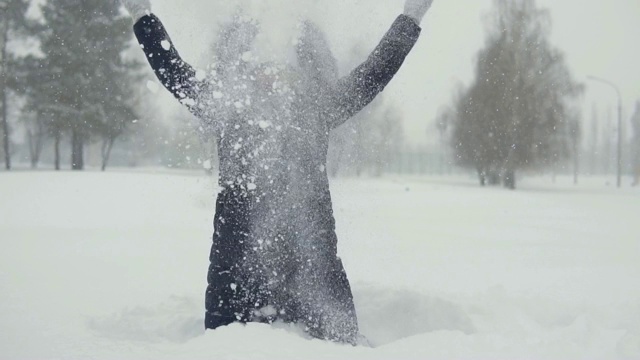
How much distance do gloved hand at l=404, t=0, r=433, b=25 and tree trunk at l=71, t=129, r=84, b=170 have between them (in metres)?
29.4

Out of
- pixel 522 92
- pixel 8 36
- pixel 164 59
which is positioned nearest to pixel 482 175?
pixel 522 92

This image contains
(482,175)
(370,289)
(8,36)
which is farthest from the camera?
(482,175)

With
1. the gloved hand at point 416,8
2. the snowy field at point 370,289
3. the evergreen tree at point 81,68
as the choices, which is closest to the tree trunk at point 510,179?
the snowy field at point 370,289

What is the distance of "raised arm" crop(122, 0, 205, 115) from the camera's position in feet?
9.14

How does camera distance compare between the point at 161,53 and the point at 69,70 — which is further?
the point at 69,70

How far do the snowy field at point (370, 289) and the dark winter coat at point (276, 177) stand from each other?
0.22 m

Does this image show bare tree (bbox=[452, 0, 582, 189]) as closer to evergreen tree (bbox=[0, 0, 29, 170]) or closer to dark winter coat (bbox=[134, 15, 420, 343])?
evergreen tree (bbox=[0, 0, 29, 170])

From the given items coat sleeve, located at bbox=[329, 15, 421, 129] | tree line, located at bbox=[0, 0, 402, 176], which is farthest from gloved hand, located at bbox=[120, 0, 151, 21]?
tree line, located at bbox=[0, 0, 402, 176]

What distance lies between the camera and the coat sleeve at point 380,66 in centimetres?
285

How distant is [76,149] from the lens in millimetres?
31609

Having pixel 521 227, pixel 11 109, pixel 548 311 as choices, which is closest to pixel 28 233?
pixel 548 311

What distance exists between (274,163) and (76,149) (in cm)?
3136

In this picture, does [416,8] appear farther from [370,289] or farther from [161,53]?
[370,289]

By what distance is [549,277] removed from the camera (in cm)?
582
